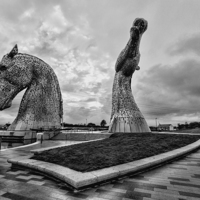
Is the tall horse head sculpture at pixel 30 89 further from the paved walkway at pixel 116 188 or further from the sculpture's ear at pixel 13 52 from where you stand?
the paved walkway at pixel 116 188

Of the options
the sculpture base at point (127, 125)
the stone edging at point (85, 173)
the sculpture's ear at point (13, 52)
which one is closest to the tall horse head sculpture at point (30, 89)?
the sculpture's ear at point (13, 52)

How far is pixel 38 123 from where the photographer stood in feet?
55.4

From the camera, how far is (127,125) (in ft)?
49.2

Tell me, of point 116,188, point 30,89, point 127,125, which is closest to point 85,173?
point 116,188

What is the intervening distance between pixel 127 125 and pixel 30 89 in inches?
462

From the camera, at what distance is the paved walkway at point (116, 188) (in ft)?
9.87

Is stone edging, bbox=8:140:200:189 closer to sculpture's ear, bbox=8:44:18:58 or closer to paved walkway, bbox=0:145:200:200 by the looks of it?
paved walkway, bbox=0:145:200:200

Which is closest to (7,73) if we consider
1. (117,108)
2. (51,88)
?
(51,88)

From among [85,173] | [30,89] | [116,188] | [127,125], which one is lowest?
[116,188]

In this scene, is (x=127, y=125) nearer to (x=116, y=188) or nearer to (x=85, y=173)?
(x=85, y=173)

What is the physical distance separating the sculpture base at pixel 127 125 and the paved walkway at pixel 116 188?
408 inches

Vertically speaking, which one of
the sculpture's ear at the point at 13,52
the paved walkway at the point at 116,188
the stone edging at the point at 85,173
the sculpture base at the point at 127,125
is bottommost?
the paved walkway at the point at 116,188

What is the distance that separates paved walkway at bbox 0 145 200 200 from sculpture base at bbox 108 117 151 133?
10365 millimetres

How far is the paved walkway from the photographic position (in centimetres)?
301
